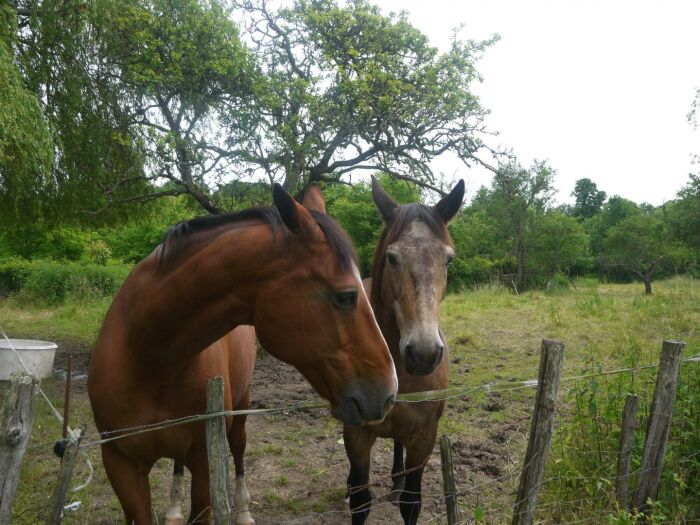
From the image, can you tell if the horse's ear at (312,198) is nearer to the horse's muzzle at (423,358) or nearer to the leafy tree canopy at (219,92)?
the horse's muzzle at (423,358)

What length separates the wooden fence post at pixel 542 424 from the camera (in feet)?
7.20

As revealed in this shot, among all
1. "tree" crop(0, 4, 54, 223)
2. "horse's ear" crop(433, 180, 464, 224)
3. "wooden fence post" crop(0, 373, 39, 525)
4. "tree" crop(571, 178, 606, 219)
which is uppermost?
"tree" crop(571, 178, 606, 219)

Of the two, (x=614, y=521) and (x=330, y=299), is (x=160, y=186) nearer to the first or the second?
(x=330, y=299)

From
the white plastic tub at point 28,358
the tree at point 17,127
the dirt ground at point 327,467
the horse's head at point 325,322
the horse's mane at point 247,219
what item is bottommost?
the dirt ground at point 327,467

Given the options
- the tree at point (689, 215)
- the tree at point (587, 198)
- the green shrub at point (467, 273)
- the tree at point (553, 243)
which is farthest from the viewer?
the tree at point (587, 198)

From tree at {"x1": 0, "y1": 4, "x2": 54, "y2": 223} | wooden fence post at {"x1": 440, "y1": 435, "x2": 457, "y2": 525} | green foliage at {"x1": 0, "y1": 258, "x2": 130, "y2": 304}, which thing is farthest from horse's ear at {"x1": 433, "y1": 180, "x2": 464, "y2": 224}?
green foliage at {"x1": 0, "y1": 258, "x2": 130, "y2": 304}

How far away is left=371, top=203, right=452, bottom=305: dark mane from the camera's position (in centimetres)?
304

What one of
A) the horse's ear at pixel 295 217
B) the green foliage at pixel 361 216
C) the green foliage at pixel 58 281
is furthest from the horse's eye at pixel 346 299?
the green foliage at pixel 361 216

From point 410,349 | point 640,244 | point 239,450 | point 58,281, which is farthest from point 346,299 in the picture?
point 640,244

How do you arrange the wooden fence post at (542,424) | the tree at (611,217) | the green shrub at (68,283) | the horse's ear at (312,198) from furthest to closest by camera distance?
the tree at (611,217) < the green shrub at (68,283) < the horse's ear at (312,198) < the wooden fence post at (542,424)

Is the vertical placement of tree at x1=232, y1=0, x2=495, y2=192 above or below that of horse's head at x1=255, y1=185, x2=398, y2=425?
above

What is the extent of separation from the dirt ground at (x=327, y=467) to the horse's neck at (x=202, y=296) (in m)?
1.36

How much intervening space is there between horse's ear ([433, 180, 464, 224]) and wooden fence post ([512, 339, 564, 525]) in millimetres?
1221

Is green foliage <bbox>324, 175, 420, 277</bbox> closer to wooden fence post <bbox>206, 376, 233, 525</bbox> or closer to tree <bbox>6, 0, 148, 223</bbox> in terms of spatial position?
tree <bbox>6, 0, 148, 223</bbox>
